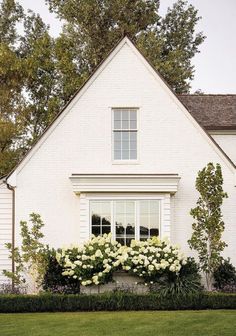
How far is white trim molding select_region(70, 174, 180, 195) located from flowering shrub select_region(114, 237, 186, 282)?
6.60 feet

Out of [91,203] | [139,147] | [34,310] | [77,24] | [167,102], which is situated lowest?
[34,310]

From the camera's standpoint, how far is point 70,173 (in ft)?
72.1

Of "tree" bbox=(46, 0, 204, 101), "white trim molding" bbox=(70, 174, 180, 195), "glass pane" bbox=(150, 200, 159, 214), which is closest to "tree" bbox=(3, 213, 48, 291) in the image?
"white trim molding" bbox=(70, 174, 180, 195)

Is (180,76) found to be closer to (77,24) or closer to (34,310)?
(77,24)

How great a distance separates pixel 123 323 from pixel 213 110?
13044 mm

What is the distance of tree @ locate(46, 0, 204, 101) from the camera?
38.7 metres

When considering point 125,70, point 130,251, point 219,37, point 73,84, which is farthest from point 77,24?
point 130,251

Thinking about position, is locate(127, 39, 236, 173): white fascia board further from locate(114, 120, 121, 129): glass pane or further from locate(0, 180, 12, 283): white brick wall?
locate(0, 180, 12, 283): white brick wall

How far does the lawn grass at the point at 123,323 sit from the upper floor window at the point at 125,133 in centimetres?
651

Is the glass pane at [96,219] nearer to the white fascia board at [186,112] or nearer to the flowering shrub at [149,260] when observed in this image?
the flowering shrub at [149,260]

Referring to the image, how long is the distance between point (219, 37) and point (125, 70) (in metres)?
9.05

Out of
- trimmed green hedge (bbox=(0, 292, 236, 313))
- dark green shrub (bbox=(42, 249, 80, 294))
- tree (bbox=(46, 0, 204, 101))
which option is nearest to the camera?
trimmed green hedge (bbox=(0, 292, 236, 313))

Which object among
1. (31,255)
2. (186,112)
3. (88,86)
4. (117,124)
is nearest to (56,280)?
(31,255)

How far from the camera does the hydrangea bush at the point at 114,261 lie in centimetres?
1941
